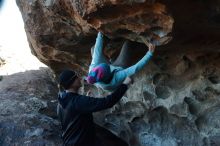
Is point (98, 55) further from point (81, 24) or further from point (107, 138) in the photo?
point (107, 138)

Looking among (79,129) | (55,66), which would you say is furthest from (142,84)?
(55,66)

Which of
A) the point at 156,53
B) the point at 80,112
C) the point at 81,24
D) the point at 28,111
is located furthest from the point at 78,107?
the point at 28,111

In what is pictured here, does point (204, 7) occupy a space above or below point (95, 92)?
above

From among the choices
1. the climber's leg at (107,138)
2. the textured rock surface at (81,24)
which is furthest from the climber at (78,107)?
the textured rock surface at (81,24)

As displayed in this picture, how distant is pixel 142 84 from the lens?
18.1 feet

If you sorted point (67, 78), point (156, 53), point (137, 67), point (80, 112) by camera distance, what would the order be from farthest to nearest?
1. point (156, 53)
2. point (80, 112)
3. point (67, 78)
4. point (137, 67)

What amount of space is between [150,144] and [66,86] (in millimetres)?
1472

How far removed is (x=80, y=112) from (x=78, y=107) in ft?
0.37

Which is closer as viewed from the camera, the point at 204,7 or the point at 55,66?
the point at 204,7

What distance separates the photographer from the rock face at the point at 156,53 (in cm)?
397

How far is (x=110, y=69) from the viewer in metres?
4.46

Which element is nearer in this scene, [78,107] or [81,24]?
[78,107]

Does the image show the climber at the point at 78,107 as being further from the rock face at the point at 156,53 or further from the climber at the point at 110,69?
the rock face at the point at 156,53

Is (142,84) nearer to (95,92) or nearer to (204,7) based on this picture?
(95,92)
